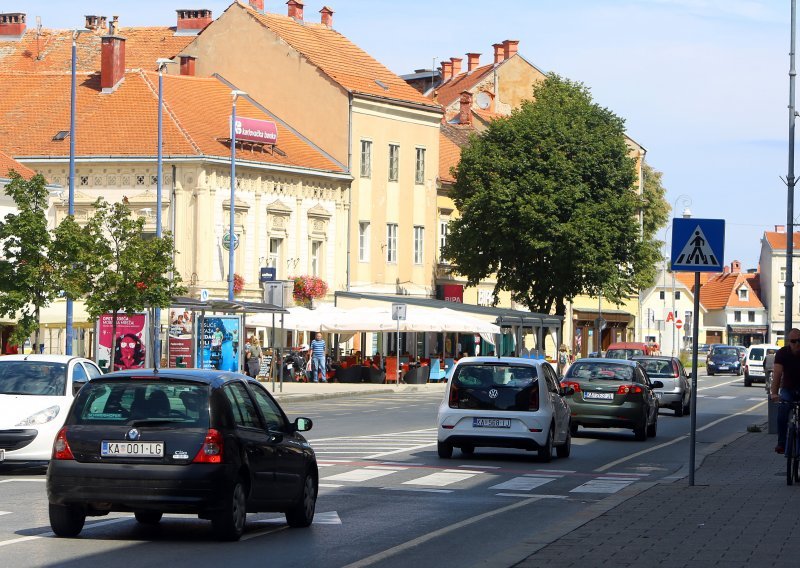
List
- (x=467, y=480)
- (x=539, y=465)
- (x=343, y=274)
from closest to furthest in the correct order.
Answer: (x=467, y=480) → (x=539, y=465) → (x=343, y=274)

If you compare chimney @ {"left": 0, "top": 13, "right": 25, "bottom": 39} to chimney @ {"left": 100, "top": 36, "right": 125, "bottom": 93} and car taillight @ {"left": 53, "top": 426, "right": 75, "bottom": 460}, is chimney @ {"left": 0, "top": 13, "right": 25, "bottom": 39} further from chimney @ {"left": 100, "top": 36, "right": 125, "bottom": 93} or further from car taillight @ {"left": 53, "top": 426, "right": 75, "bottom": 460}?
car taillight @ {"left": 53, "top": 426, "right": 75, "bottom": 460}

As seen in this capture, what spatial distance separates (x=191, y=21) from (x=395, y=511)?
6839cm

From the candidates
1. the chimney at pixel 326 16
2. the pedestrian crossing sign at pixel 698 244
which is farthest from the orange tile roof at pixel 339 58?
the pedestrian crossing sign at pixel 698 244

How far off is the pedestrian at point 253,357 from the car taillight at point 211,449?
134 ft

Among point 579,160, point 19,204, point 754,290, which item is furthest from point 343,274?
point 754,290

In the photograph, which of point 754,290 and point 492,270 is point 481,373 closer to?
point 492,270

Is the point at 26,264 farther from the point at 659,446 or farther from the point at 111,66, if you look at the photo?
the point at 111,66

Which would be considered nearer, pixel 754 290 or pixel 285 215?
pixel 285 215

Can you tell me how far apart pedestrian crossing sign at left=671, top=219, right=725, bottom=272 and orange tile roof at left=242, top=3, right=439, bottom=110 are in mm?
52832

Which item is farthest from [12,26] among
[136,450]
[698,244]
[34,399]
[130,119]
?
[136,450]

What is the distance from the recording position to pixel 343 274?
71500mm

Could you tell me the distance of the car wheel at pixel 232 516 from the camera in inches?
512

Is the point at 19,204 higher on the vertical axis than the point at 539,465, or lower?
higher

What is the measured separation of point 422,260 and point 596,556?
6639cm
